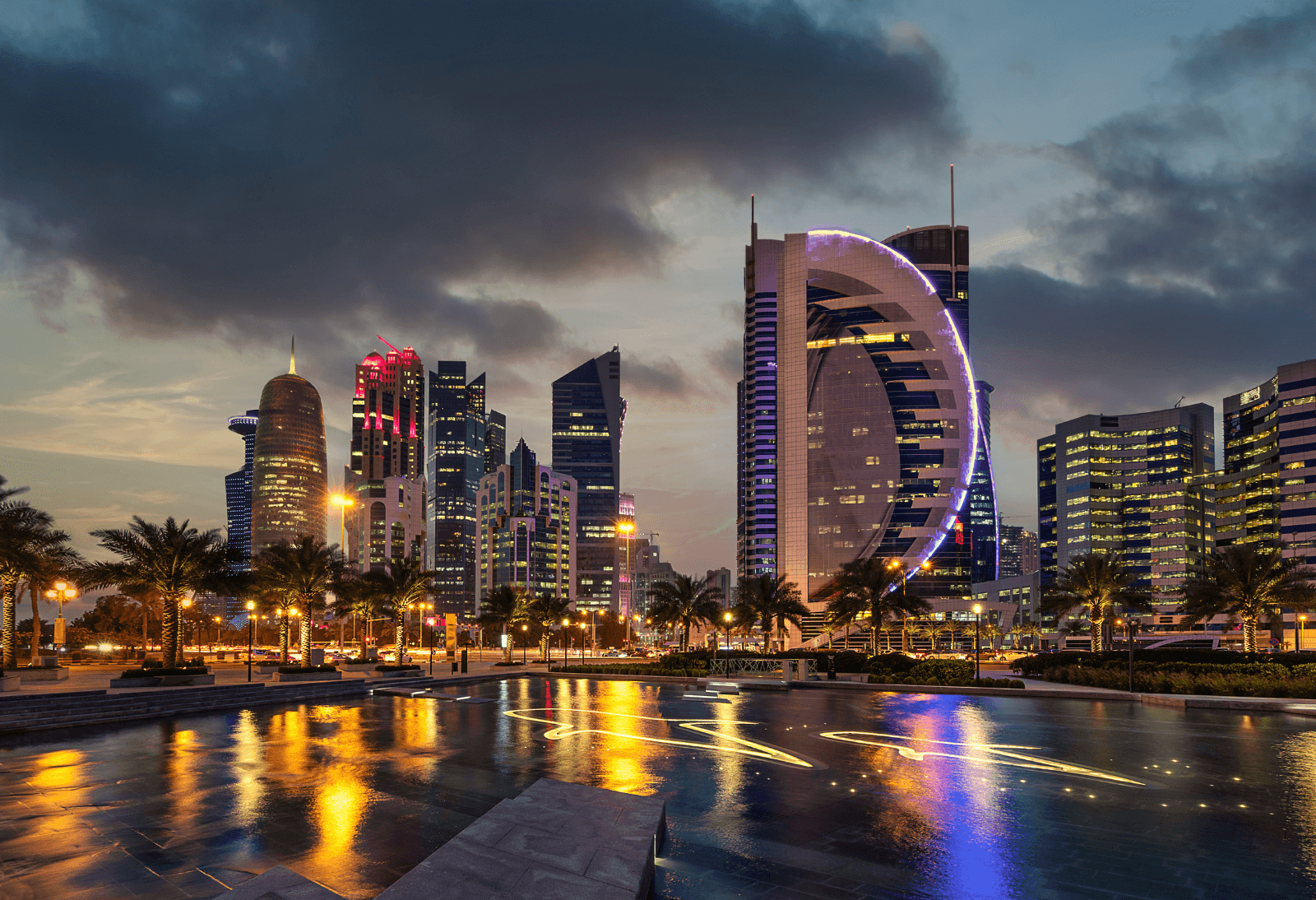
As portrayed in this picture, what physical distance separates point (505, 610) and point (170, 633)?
92.0 ft

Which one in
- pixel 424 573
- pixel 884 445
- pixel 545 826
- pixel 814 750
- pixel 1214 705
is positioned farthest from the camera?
pixel 884 445

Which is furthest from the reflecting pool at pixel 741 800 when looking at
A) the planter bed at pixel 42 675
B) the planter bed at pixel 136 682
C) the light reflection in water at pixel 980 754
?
the planter bed at pixel 42 675

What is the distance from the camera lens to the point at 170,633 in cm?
3994

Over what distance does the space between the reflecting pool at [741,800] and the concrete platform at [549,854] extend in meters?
0.78

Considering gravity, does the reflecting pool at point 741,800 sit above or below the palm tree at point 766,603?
above

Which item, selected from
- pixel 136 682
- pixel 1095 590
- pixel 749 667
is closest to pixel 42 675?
pixel 136 682

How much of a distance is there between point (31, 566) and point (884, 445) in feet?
505

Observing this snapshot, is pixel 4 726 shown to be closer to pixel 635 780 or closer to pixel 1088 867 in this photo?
pixel 635 780

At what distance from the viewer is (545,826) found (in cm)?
955

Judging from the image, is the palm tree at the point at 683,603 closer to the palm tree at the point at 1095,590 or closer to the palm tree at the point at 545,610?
the palm tree at the point at 545,610

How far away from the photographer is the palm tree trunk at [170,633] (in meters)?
38.9

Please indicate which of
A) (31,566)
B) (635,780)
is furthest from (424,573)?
(635,780)

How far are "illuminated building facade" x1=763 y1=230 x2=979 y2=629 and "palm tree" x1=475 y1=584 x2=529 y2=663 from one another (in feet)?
362

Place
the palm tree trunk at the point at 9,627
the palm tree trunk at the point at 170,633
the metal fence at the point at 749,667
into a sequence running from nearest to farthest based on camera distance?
the palm tree trunk at the point at 9,627 < the palm tree trunk at the point at 170,633 < the metal fence at the point at 749,667
